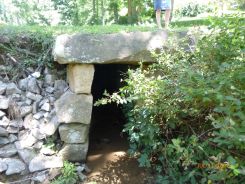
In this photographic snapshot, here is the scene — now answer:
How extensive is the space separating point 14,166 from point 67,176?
0.62 metres

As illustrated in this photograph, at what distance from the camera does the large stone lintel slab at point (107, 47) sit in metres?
3.63

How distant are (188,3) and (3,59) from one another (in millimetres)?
11808

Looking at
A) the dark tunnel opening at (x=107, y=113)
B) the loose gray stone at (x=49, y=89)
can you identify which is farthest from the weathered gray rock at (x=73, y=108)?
the dark tunnel opening at (x=107, y=113)

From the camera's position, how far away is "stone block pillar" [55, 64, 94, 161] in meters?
3.80

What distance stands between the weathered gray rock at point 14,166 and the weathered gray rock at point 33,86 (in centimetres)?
87

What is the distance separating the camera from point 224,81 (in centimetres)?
218

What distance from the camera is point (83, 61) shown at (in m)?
3.65

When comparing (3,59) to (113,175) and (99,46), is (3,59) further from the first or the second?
(113,175)

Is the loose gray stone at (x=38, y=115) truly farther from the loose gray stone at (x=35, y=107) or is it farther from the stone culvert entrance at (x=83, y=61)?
the stone culvert entrance at (x=83, y=61)

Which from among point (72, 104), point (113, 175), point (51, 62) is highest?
point (51, 62)

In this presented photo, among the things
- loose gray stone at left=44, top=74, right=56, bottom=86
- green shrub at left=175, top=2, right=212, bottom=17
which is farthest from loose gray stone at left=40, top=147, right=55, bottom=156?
green shrub at left=175, top=2, right=212, bottom=17

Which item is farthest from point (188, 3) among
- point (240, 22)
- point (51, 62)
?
point (240, 22)

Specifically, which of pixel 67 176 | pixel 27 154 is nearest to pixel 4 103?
pixel 27 154

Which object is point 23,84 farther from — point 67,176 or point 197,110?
point 197,110
